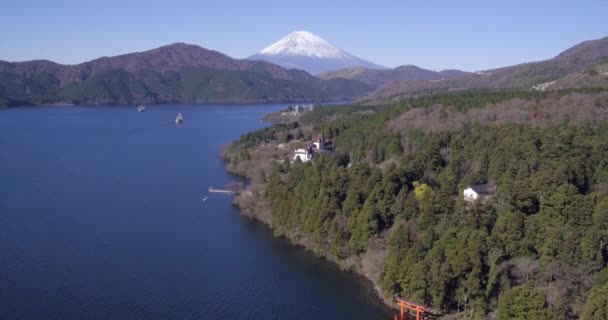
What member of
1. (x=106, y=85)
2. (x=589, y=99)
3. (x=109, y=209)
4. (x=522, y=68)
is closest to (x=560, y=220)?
(x=589, y=99)

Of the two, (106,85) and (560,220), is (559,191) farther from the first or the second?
(106,85)

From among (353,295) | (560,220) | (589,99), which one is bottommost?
(353,295)

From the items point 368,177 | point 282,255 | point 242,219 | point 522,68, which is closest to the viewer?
point 282,255

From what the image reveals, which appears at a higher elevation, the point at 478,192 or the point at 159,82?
the point at 159,82

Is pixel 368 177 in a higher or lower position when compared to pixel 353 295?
higher

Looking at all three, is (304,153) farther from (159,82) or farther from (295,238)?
(159,82)

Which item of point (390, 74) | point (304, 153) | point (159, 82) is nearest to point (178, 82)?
point (159, 82)
